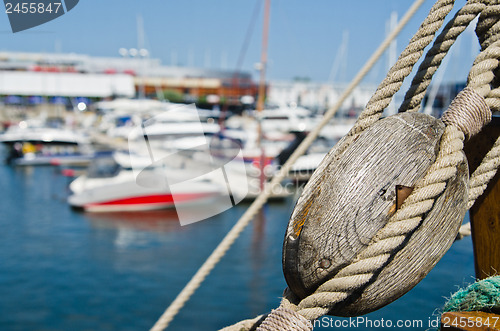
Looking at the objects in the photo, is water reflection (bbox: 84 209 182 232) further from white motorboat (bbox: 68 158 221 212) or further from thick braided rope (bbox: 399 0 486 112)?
thick braided rope (bbox: 399 0 486 112)

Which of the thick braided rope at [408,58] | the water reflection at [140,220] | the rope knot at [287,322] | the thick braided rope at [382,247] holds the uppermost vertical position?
the thick braided rope at [408,58]

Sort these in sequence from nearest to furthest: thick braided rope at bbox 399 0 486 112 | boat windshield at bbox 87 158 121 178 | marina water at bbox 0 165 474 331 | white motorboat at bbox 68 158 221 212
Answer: thick braided rope at bbox 399 0 486 112 → marina water at bbox 0 165 474 331 → white motorboat at bbox 68 158 221 212 → boat windshield at bbox 87 158 121 178

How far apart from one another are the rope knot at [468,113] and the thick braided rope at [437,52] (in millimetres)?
176

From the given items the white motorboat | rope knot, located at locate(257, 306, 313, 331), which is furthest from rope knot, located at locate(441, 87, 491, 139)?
the white motorboat

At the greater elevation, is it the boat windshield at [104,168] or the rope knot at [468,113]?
the rope knot at [468,113]

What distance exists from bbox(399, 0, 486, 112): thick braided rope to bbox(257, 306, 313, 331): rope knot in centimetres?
73

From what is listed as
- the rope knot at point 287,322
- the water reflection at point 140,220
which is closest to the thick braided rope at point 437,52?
the rope knot at point 287,322

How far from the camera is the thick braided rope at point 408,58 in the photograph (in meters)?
1.34

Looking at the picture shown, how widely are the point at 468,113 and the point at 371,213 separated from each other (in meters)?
0.41

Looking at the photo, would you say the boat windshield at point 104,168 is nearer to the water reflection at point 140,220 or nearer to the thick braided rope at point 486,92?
the water reflection at point 140,220

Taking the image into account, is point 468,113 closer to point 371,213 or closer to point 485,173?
point 485,173

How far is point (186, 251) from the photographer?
11.7m

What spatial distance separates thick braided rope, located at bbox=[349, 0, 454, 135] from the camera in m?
1.34

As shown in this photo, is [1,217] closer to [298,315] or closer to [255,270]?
[255,270]
